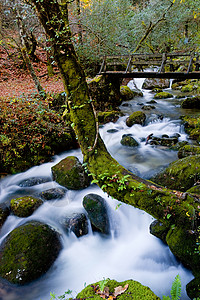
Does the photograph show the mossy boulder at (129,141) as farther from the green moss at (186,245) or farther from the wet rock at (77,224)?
the green moss at (186,245)

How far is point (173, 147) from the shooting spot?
8.78m

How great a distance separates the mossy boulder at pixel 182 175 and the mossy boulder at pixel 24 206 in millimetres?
3910

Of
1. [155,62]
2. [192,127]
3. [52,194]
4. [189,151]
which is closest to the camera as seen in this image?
[52,194]

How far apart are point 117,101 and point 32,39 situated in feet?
28.9

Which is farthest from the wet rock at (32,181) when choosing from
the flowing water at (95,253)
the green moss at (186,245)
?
the green moss at (186,245)

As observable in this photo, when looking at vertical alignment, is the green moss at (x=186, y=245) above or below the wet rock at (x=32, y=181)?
above

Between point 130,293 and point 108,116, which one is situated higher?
point 130,293

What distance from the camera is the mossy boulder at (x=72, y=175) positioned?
6480 mm

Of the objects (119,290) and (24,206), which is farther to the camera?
(24,206)

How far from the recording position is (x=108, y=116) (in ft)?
40.1

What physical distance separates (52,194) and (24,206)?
37.4 inches

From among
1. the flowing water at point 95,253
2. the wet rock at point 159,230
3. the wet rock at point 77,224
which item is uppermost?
the wet rock at point 159,230

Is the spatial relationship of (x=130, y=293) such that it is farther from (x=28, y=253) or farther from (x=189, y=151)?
Answer: (x=189, y=151)

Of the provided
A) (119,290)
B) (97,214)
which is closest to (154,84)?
(97,214)
